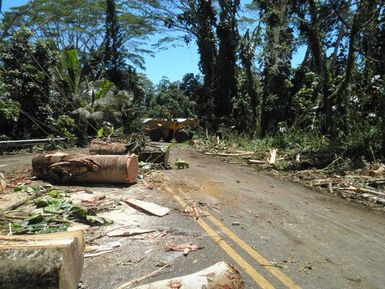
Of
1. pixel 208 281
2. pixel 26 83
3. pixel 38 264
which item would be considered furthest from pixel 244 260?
pixel 26 83

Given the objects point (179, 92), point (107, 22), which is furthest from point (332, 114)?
point (179, 92)

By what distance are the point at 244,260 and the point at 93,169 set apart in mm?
5826

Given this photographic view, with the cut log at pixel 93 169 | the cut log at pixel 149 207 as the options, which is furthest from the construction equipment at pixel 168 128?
the cut log at pixel 149 207

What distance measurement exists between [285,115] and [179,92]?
44.9m

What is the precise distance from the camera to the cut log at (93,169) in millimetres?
10758

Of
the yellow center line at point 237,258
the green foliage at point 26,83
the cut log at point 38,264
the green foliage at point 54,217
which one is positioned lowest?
the yellow center line at point 237,258

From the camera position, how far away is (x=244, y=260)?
584cm

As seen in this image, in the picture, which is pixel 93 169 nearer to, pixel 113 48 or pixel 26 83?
pixel 26 83

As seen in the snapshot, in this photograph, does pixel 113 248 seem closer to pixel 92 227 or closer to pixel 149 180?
pixel 92 227

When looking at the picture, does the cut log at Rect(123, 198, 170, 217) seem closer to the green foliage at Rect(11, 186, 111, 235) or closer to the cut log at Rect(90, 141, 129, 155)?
the green foliage at Rect(11, 186, 111, 235)

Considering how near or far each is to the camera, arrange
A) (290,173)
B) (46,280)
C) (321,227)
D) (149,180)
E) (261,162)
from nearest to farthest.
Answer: (46,280), (321,227), (149,180), (290,173), (261,162)

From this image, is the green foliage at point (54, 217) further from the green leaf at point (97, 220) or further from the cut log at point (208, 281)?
the cut log at point (208, 281)

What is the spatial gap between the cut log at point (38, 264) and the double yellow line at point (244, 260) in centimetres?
207

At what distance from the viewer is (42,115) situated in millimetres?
25016
